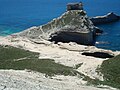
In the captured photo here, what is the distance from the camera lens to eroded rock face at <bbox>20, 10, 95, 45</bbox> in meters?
101

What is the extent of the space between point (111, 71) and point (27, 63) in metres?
13.9

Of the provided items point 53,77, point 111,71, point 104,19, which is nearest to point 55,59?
point 111,71

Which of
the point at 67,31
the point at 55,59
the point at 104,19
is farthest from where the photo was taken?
the point at 104,19

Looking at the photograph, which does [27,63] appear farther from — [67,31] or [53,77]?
[67,31]

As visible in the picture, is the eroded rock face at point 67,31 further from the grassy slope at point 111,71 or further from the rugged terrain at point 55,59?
the grassy slope at point 111,71

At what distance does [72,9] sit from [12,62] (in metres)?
58.0

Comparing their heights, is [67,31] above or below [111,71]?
below

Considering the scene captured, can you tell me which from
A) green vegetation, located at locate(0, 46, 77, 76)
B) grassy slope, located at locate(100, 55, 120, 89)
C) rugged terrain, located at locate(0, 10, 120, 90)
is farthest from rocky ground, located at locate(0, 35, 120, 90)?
green vegetation, located at locate(0, 46, 77, 76)

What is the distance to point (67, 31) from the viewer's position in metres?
101

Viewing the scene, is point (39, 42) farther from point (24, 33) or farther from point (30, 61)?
point (30, 61)

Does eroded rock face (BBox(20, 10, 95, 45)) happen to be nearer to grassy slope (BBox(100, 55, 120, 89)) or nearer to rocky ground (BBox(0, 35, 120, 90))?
rocky ground (BBox(0, 35, 120, 90))

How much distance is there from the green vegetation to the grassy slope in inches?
176

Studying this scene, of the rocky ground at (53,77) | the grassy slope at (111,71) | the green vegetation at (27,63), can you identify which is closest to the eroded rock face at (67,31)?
the rocky ground at (53,77)

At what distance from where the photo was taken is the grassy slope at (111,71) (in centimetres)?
4422
